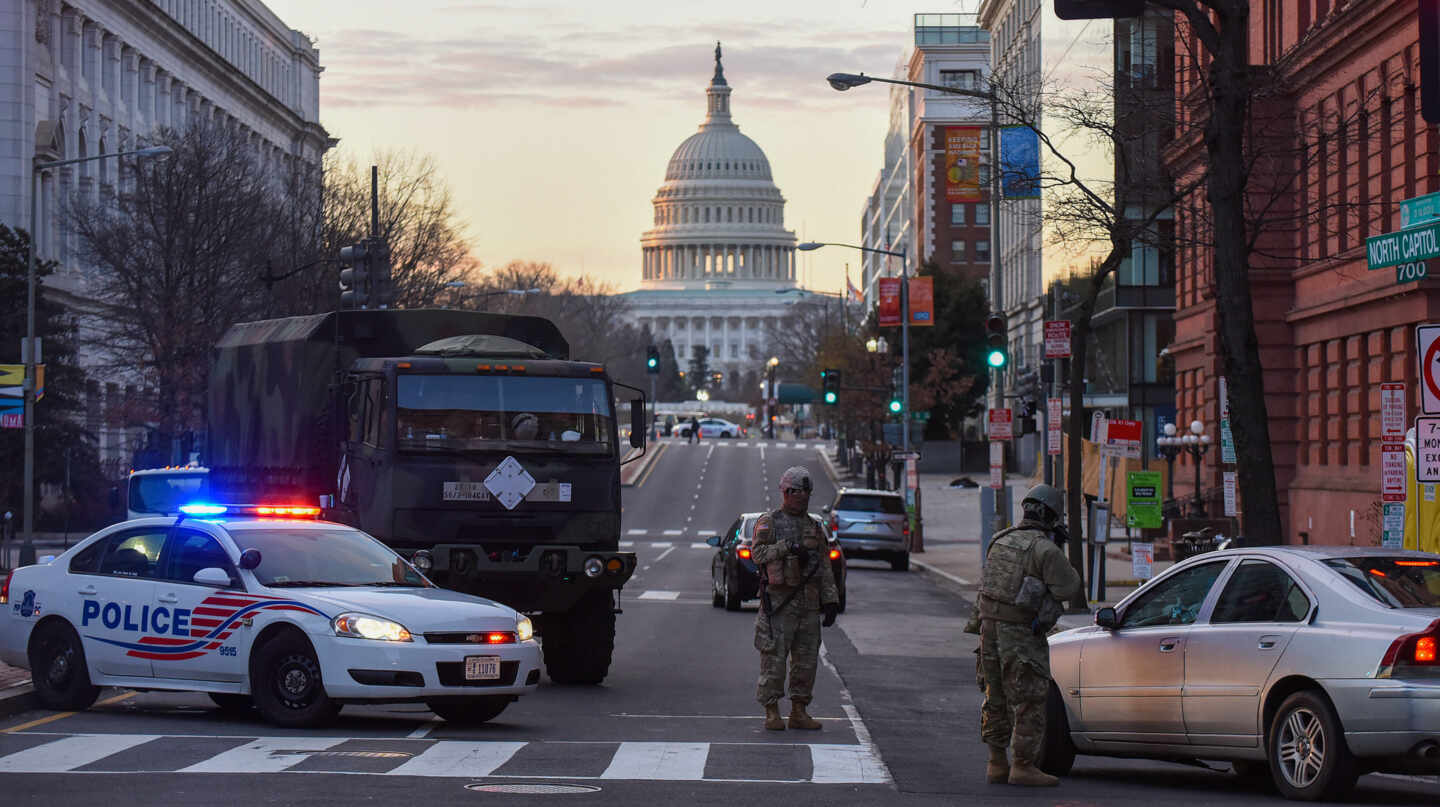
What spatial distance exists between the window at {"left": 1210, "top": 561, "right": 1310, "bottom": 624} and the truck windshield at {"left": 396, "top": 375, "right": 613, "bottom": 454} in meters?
7.35

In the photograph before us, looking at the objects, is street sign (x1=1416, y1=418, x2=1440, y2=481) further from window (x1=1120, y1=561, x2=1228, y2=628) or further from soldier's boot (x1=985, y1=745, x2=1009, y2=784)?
soldier's boot (x1=985, y1=745, x2=1009, y2=784)

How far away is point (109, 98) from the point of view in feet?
238

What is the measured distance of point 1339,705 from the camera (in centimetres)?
1069

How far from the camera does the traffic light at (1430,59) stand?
33.0 ft

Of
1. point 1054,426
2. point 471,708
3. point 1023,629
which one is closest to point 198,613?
point 471,708

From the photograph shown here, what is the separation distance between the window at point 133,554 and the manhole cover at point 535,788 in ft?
16.2

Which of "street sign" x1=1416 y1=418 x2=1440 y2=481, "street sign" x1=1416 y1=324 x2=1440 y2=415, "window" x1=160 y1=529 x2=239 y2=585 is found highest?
"street sign" x1=1416 y1=324 x2=1440 y2=415

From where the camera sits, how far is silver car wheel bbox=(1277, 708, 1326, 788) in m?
10.9

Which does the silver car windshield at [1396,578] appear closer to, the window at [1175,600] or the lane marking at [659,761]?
the window at [1175,600]

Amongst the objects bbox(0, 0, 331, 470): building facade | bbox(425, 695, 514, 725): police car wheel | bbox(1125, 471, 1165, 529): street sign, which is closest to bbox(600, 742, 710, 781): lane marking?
bbox(425, 695, 514, 725): police car wheel

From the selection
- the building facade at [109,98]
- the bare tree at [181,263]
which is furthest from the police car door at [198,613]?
the building facade at [109,98]

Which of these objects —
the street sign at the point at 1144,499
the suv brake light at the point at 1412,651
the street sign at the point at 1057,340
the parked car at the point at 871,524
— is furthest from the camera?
the parked car at the point at 871,524

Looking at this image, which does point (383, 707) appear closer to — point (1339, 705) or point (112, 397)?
point (1339, 705)

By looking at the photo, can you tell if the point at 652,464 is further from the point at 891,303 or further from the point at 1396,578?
the point at 1396,578
